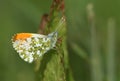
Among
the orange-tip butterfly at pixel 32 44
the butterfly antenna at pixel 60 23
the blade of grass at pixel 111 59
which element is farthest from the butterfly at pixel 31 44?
the blade of grass at pixel 111 59

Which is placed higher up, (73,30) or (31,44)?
(73,30)

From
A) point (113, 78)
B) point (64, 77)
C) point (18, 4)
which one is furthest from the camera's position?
point (18, 4)

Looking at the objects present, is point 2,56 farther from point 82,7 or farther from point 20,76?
point 82,7

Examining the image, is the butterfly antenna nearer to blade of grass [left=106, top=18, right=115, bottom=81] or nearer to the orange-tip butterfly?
the orange-tip butterfly

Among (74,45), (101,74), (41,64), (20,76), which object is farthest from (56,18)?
(20,76)

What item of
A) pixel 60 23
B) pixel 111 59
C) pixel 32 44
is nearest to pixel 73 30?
pixel 111 59

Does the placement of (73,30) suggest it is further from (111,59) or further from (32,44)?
(32,44)

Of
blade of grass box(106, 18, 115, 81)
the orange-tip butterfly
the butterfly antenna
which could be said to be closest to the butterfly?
the orange-tip butterfly
